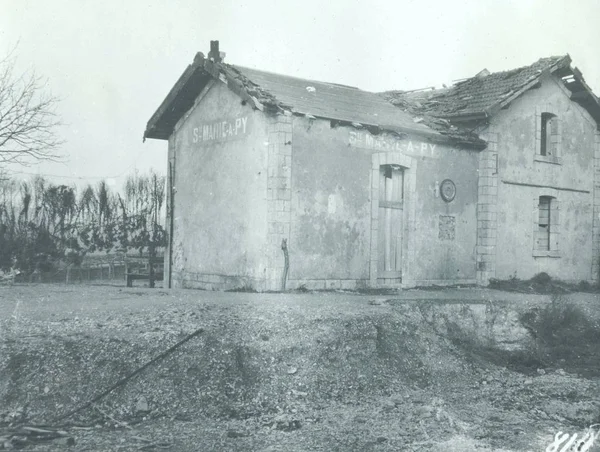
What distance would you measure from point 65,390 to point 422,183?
9812 mm

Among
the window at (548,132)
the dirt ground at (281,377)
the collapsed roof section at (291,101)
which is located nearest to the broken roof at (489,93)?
the collapsed roof section at (291,101)

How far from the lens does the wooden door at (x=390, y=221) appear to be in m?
14.3

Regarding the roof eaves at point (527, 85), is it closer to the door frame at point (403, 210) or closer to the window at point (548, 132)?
the window at point (548, 132)

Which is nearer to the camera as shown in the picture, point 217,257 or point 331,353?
point 331,353

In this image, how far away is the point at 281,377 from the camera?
7918 millimetres

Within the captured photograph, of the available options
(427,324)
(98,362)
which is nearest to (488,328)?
(427,324)

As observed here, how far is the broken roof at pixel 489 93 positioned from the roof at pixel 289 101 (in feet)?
2.61

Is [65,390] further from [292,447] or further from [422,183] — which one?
[422,183]

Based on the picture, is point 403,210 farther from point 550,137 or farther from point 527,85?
point 550,137

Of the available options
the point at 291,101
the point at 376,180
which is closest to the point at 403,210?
the point at 376,180

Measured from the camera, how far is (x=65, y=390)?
23.6 ft

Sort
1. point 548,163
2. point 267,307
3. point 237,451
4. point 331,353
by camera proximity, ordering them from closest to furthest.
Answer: point 237,451 < point 331,353 < point 267,307 < point 548,163

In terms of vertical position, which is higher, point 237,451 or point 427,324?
point 427,324

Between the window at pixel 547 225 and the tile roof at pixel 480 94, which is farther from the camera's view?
the window at pixel 547 225
